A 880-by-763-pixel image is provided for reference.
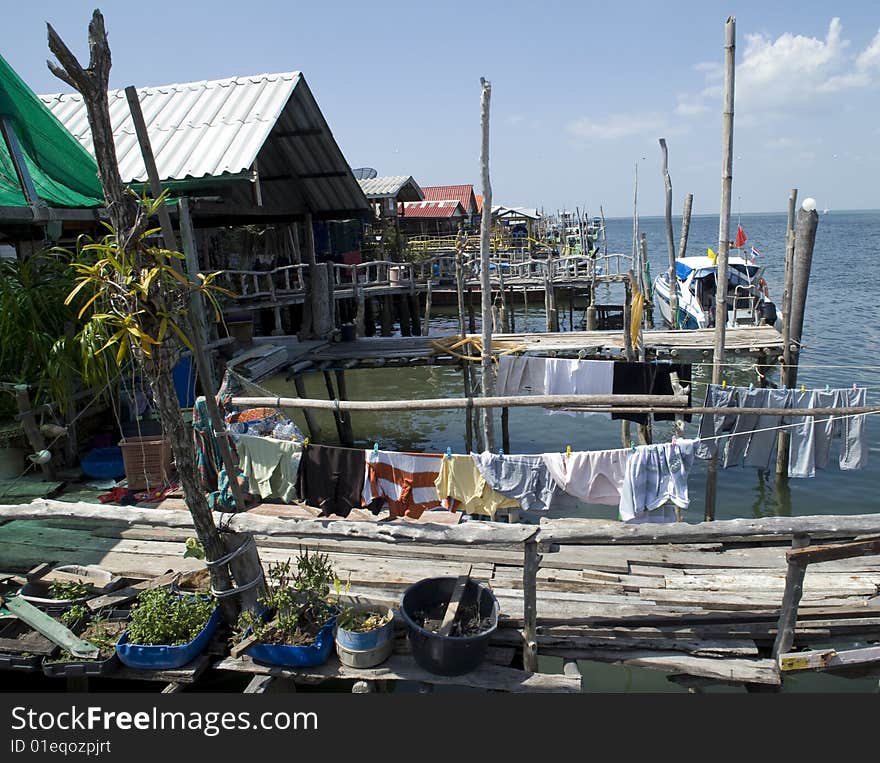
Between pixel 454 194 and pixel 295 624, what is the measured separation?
4327cm

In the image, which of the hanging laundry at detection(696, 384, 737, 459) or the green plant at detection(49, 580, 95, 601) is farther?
the hanging laundry at detection(696, 384, 737, 459)

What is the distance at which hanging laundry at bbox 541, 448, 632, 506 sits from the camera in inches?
263

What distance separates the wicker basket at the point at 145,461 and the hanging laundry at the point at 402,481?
2.79 metres

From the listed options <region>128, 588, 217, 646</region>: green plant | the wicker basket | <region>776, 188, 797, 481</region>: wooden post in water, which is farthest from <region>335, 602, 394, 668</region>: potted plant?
<region>776, 188, 797, 481</region>: wooden post in water

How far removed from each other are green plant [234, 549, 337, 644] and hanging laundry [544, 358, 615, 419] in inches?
252

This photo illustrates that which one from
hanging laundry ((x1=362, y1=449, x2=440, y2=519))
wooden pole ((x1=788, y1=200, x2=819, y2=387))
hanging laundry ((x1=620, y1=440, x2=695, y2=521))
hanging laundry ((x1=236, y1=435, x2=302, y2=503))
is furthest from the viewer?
wooden pole ((x1=788, y1=200, x2=819, y2=387))

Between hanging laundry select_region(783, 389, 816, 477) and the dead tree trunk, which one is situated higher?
the dead tree trunk

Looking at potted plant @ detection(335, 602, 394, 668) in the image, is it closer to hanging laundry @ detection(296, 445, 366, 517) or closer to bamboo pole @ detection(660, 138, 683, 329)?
hanging laundry @ detection(296, 445, 366, 517)

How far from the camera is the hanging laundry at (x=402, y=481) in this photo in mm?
6867

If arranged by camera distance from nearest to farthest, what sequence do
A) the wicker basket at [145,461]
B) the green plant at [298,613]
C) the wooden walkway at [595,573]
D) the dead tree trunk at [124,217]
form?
the dead tree trunk at [124,217], the wooden walkway at [595,573], the green plant at [298,613], the wicker basket at [145,461]

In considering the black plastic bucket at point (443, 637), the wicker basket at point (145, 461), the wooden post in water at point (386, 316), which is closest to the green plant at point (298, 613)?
the black plastic bucket at point (443, 637)

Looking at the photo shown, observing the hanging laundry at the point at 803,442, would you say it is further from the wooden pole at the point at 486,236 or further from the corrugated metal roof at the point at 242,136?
the corrugated metal roof at the point at 242,136

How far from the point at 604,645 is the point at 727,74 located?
7.22 m

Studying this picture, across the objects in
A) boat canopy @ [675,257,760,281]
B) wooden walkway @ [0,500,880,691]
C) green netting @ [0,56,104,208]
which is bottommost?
wooden walkway @ [0,500,880,691]
